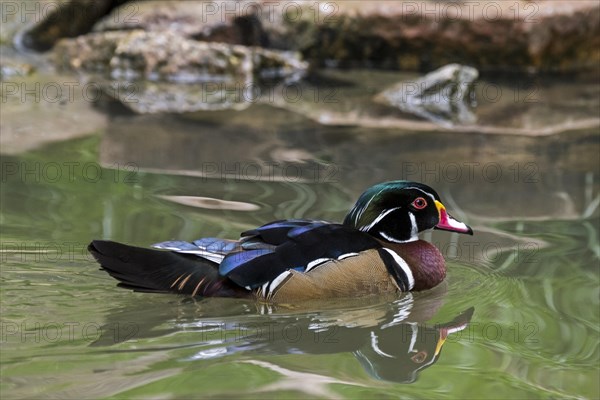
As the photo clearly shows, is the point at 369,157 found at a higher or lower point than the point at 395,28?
lower

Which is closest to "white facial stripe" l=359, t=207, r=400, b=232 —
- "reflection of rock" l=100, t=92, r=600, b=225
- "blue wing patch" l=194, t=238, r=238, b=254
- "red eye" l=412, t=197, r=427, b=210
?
"red eye" l=412, t=197, r=427, b=210

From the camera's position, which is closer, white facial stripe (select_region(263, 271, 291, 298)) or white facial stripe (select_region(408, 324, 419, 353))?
white facial stripe (select_region(408, 324, 419, 353))

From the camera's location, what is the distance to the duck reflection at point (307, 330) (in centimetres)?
496

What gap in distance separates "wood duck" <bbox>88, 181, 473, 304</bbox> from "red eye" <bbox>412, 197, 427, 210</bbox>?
163 mm

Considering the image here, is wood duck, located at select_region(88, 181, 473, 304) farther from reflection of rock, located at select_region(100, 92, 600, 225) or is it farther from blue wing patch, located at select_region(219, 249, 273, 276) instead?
reflection of rock, located at select_region(100, 92, 600, 225)

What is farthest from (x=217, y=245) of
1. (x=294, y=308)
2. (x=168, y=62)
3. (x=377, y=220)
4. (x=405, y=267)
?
(x=168, y=62)

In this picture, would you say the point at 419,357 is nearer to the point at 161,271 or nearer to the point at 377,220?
the point at 377,220

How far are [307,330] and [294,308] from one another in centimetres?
31

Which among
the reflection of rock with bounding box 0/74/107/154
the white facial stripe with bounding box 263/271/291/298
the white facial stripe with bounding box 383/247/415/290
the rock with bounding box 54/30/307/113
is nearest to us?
the white facial stripe with bounding box 263/271/291/298

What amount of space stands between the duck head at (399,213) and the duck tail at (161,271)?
894 millimetres

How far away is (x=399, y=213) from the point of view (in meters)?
6.03

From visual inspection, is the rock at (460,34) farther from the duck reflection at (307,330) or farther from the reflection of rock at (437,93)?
the duck reflection at (307,330)

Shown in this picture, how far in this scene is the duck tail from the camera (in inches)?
214

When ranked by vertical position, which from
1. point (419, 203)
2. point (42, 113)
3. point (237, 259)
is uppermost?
point (42, 113)
